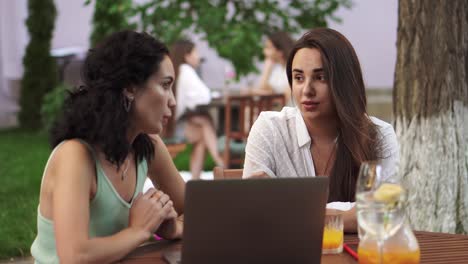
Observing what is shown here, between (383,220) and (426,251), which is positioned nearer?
(383,220)

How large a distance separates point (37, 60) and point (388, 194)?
1182 cm

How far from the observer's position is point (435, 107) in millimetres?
4254

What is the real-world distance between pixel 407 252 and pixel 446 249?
1.25ft

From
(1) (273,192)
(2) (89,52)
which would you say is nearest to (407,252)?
(1) (273,192)

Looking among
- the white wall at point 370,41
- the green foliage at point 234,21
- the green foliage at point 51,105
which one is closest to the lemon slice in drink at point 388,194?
the green foliage at point 234,21

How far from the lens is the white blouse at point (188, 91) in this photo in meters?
7.28

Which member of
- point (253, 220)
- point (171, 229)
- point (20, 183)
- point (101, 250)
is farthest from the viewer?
point (20, 183)

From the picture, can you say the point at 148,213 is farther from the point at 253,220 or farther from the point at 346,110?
the point at 346,110

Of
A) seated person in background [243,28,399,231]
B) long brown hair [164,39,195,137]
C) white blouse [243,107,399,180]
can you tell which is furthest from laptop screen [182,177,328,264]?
long brown hair [164,39,195,137]

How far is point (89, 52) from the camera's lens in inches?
87.9

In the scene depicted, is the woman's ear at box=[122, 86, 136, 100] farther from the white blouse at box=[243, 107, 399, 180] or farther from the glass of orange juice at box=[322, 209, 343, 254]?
the white blouse at box=[243, 107, 399, 180]

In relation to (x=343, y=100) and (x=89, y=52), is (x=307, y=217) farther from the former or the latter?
(x=343, y=100)

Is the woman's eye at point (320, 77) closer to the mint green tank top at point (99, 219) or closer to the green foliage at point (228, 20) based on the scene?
the mint green tank top at point (99, 219)

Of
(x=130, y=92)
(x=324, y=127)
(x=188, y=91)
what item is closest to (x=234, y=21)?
(x=188, y=91)
